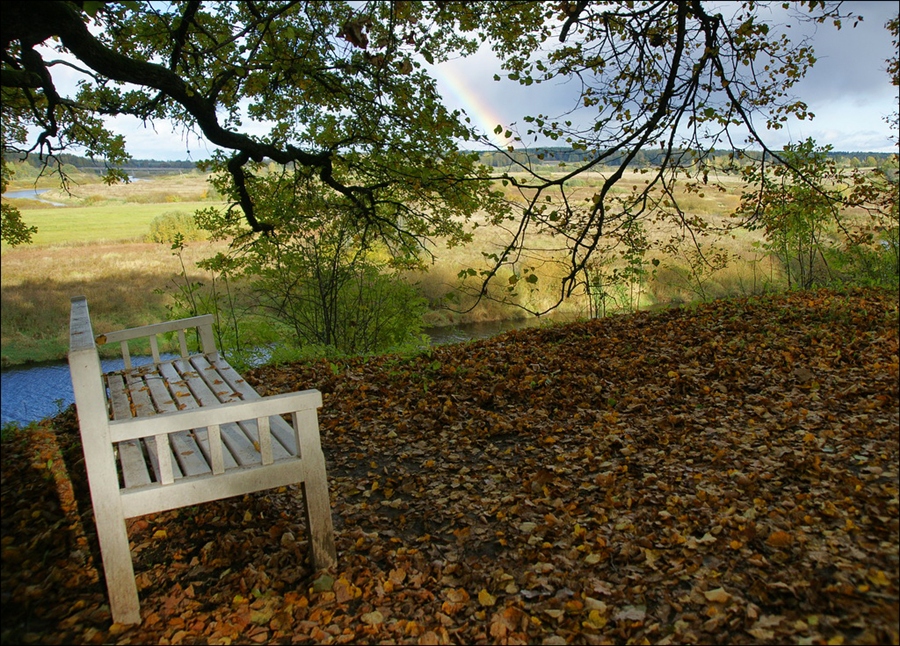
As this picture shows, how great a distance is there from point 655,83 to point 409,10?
2.87m

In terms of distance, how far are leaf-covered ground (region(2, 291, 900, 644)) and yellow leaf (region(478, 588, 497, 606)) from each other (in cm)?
4

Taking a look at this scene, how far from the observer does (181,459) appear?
9.14 ft

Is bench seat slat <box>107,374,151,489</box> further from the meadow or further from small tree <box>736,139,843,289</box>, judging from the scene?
the meadow

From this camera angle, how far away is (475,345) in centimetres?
673

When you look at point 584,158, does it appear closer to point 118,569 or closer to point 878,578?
point 878,578

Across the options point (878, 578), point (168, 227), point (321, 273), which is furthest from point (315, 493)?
point (168, 227)

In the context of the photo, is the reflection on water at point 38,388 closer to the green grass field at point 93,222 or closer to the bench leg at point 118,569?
the green grass field at point 93,222

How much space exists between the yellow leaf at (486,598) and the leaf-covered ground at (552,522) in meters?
0.04

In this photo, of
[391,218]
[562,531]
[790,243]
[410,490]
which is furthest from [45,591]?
[790,243]

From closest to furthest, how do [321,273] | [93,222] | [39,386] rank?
[321,273], [39,386], [93,222]

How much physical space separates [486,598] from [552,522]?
69 cm

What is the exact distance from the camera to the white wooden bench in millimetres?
2348

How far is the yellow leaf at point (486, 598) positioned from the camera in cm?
258

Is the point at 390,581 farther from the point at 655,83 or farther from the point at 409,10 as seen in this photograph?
the point at 655,83
